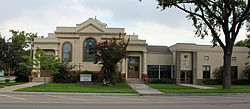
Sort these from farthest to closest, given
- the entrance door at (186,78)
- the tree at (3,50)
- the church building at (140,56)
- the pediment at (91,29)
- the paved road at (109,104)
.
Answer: the pediment at (91,29), the entrance door at (186,78), the church building at (140,56), the tree at (3,50), the paved road at (109,104)

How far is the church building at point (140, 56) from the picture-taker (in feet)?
106

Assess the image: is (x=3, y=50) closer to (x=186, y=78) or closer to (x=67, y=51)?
(x=67, y=51)

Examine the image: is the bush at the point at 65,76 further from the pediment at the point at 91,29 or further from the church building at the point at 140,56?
the pediment at the point at 91,29

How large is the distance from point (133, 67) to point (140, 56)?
81.5 inches

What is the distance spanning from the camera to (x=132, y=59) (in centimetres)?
3381

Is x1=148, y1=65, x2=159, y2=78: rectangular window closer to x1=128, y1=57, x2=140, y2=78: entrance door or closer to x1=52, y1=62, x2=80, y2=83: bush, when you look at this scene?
x1=128, y1=57, x2=140, y2=78: entrance door

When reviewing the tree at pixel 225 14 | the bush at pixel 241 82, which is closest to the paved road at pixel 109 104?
the tree at pixel 225 14

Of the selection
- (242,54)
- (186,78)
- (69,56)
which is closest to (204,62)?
(186,78)

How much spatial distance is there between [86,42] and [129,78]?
8.72 metres

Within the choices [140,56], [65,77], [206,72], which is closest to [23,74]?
[65,77]

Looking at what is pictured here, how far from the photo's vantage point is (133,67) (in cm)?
3372

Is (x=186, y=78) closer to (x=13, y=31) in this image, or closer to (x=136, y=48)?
(x=136, y=48)

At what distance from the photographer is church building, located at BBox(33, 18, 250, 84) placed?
32.2 m

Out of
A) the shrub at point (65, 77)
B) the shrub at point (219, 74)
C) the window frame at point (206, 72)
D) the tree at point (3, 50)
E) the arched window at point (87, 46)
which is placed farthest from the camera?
the window frame at point (206, 72)
